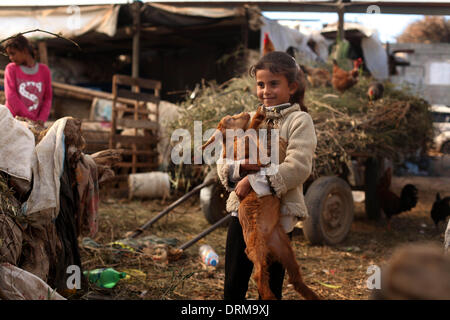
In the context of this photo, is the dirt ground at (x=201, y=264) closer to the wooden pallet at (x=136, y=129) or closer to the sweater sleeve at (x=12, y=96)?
the wooden pallet at (x=136, y=129)

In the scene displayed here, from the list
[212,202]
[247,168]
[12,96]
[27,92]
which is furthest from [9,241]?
[212,202]

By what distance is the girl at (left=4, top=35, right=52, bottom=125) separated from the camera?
415 cm

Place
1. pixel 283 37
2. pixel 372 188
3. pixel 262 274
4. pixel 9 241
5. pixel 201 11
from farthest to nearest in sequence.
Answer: pixel 283 37 < pixel 201 11 < pixel 372 188 < pixel 9 241 < pixel 262 274

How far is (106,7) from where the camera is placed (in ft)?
27.7

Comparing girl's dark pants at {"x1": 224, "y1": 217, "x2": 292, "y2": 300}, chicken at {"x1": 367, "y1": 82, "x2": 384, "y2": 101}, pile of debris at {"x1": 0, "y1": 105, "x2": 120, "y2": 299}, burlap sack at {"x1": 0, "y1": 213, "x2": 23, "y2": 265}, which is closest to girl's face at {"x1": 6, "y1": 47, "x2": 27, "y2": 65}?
pile of debris at {"x1": 0, "y1": 105, "x2": 120, "y2": 299}

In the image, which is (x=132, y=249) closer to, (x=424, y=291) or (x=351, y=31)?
(x=424, y=291)

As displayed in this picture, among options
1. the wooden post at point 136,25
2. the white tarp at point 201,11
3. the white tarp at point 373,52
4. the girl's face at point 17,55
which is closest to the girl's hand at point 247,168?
the girl's face at point 17,55

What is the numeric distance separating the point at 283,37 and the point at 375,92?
3.98 metres

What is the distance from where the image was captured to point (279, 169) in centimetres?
188

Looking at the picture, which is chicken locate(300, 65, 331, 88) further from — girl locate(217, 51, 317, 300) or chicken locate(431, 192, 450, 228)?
girl locate(217, 51, 317, 300)

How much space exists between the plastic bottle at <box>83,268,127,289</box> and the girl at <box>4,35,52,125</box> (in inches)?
69.0

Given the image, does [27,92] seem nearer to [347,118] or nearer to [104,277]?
[104,277]

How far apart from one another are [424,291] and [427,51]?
13.9m

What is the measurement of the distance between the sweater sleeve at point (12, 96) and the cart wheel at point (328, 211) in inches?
120
